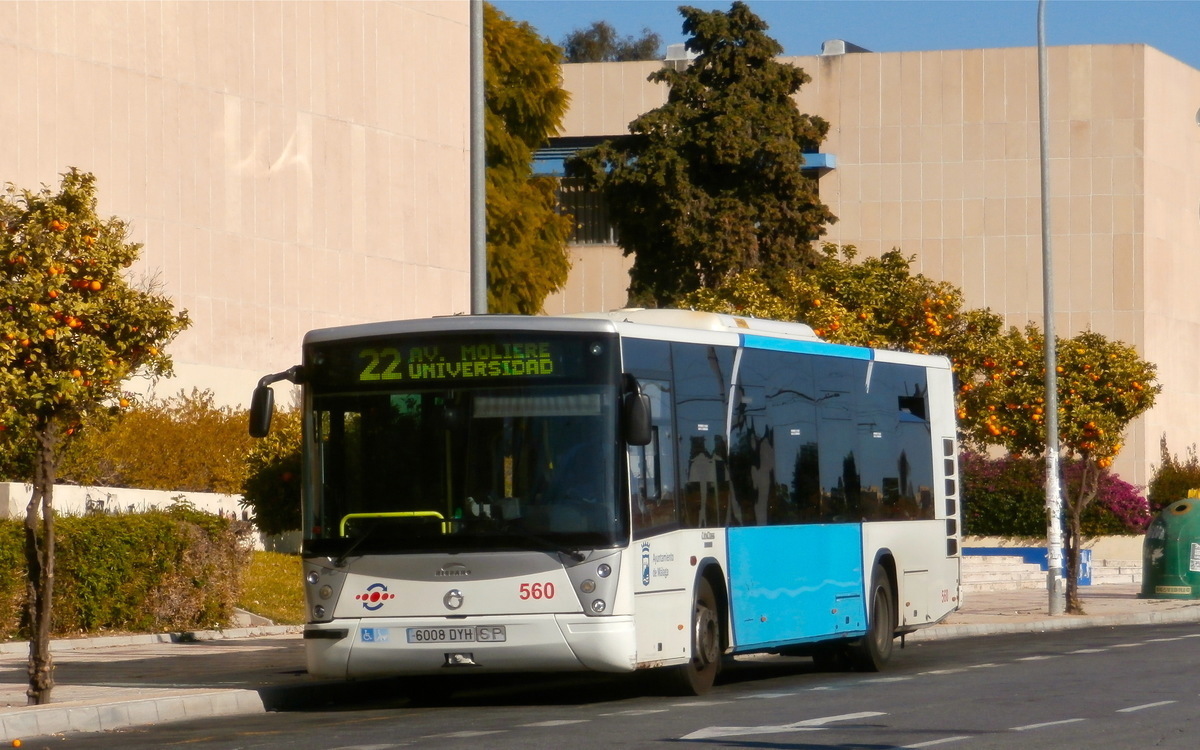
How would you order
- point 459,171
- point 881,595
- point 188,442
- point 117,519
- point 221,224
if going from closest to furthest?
point 881,595, point 117,519, point 188,442, point 221,224, point 459,171

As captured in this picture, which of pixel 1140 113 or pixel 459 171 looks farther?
pixel 1140 113

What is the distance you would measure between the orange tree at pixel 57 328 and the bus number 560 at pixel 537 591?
132 inches

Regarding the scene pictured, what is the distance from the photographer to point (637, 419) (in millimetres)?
14672

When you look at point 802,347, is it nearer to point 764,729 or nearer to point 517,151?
point 764,729

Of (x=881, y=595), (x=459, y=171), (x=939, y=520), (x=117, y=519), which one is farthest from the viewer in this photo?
(x=459, y=171)

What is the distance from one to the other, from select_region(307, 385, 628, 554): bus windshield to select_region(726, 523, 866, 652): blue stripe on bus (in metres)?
2.24

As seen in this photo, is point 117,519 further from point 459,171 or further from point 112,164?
point 459,171

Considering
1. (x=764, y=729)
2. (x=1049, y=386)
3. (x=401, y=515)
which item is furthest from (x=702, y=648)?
(x=1049, y=386)

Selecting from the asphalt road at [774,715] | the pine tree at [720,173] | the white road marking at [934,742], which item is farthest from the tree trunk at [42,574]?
the pine tree at [720,173]

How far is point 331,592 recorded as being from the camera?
15.2 metres

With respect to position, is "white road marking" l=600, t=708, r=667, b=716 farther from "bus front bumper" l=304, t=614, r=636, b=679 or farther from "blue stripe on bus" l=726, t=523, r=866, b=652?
"blue stripe on bus" l=726, t=523, r=866, b=652

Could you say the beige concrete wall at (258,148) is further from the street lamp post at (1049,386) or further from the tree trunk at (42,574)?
the tree trunk at (42,574)

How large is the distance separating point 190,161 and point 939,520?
22.3 meters

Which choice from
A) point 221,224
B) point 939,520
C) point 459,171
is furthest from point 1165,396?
point 939,520
